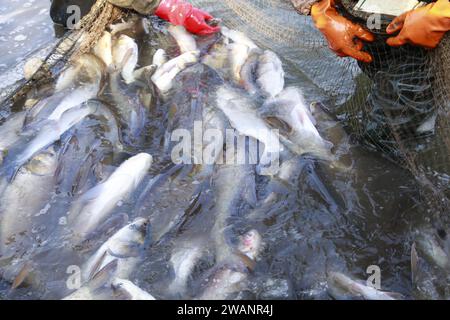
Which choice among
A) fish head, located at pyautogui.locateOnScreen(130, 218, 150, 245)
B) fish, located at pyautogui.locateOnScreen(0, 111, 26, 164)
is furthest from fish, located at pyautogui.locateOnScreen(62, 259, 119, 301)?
fish, located at pyautogui.locateOnScreen(0, 111, 26, 164)

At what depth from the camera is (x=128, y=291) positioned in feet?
10.5

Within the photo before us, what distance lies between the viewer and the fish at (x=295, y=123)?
171 inches

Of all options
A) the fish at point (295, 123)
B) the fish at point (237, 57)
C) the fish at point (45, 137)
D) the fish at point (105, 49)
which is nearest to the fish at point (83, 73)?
the fish at point (105, 49)

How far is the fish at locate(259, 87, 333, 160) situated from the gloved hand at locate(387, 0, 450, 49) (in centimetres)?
111

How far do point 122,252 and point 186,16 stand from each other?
3.56 meters

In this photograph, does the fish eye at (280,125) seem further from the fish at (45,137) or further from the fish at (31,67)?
the fish at (31,67)

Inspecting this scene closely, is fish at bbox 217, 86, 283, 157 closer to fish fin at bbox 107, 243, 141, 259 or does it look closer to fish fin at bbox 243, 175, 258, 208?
fish fin at bbox 243, 175, 258, 208

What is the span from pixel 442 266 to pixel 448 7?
1.78m

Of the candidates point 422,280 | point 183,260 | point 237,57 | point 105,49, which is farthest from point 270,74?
point 422,280

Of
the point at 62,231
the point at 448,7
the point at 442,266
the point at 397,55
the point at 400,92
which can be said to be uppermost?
the point at 448,7

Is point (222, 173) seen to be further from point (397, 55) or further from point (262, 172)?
point (397, 55)

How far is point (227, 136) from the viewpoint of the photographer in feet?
14.9

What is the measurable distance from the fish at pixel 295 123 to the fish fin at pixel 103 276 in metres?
1.91
